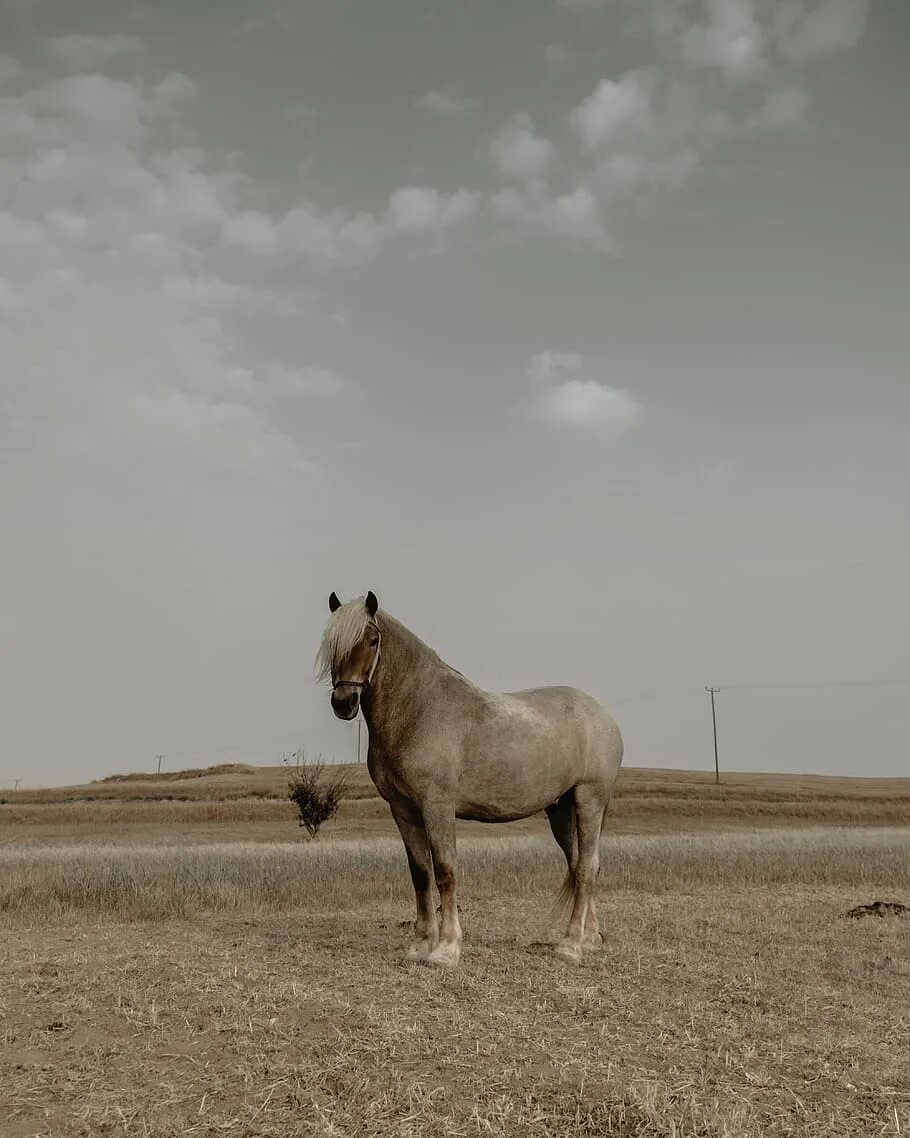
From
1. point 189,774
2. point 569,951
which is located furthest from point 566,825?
point 189,774

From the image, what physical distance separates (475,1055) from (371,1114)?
40.9 inches

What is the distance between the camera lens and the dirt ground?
458cm

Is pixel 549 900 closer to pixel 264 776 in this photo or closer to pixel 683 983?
pixel 683 983

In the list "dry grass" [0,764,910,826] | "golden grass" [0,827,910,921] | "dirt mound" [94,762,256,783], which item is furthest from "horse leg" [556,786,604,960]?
"dirt mound" [94,762,256,783]

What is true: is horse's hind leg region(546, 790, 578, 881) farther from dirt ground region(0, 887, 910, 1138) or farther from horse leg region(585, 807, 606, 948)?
dirt ground region(0, 887, 910, 1138)

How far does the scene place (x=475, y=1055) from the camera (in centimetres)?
538

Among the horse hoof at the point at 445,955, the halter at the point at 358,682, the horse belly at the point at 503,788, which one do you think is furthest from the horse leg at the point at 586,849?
the halter at the point at 358,682

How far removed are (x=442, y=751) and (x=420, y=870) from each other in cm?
129

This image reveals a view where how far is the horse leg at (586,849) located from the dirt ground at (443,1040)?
493 millimetres

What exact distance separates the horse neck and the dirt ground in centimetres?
210

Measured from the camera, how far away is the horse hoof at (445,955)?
7.92 metres

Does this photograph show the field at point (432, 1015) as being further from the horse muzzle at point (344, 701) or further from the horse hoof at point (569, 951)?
the horse muzzle at point (344, 701)

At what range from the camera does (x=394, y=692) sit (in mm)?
8375

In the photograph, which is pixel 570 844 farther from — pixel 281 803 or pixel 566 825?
pixel 281 803
